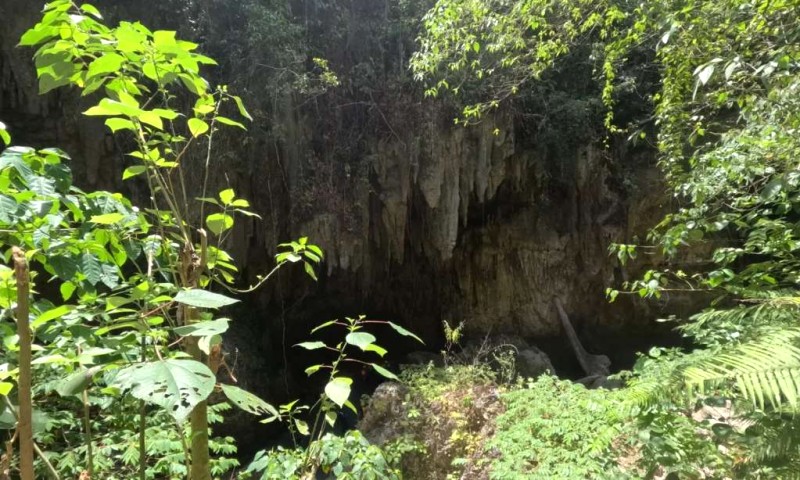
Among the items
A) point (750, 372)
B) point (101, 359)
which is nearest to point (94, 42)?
point (101, 359)

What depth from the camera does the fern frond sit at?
1074mm

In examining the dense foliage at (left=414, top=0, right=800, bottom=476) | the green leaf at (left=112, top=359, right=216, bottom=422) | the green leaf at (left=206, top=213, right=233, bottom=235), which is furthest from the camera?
the dense foliage at (left=414, top=0, right=800, bottom=476)

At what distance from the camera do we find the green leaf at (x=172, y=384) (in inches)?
19.0

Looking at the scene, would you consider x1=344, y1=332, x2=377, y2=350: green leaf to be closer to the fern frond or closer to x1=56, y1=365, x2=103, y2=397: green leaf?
x1=56, y1=365, x2=103, y2=397: green leaf

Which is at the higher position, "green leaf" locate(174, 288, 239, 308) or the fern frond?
"green leaf" locate(174, 288, 239, 308)

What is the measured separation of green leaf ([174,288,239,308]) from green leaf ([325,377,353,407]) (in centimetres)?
26

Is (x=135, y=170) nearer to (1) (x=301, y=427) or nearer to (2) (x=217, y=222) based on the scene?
(2) (x=217, y=222)

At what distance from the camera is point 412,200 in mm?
6512

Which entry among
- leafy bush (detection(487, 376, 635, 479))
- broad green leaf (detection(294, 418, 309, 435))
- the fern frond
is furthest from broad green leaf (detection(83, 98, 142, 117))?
leafy bush (detection(487, 376, 635, 479))

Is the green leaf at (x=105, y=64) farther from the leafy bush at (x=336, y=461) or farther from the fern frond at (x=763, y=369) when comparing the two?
the fern frond at (x=763, y=369)

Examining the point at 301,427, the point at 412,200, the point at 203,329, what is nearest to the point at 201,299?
the point at 203,329

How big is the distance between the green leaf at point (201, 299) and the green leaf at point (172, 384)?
0.25ft

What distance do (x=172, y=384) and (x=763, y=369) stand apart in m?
1.37

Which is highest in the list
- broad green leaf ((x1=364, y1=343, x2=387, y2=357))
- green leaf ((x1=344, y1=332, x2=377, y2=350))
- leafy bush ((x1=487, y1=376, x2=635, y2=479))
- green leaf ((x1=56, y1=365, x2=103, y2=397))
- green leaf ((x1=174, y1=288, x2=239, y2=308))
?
green leaf ((x1=174, y1=288, x2=239, y2=308))
